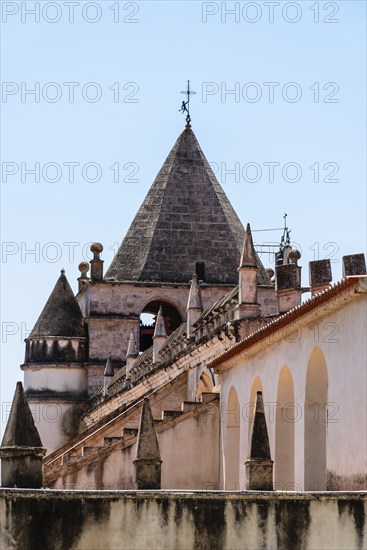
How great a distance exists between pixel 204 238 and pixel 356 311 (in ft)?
124

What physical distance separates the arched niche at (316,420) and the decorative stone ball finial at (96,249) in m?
34.1

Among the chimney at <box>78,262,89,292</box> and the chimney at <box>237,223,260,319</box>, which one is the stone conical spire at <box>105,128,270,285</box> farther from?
the chimney at <box>237,223,260,319</box>

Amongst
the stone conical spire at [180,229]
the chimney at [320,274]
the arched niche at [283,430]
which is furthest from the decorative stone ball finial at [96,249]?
the arched niche at [283,430]

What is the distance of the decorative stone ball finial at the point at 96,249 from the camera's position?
213 feet

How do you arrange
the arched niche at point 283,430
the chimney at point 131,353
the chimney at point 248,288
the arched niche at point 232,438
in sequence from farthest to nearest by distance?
the chimney at point 131,353 < the chimney at point 248,288 < the arched niche at point 232,438 < the arched niche at point 283,430

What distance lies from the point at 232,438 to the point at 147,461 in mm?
12536

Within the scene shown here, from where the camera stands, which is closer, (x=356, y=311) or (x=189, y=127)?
(x=356, y=311)

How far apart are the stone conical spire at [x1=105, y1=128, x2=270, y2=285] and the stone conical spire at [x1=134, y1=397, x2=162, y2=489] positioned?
38396mm

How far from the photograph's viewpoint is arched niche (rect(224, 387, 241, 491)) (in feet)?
124

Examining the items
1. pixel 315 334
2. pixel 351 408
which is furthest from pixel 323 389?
pixel 351 408

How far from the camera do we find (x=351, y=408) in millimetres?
27875

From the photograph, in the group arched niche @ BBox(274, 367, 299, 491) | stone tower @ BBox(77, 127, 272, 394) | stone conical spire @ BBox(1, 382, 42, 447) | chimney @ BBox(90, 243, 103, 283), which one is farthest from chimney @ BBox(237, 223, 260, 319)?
chimney @ BBox(90, 243, 103, 283)

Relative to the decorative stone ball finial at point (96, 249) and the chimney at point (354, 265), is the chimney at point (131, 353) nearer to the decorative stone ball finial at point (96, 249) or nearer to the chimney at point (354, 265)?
the decorative stone ball finial at point (96, 249)

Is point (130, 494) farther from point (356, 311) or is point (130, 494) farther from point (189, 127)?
point (189, 127)
